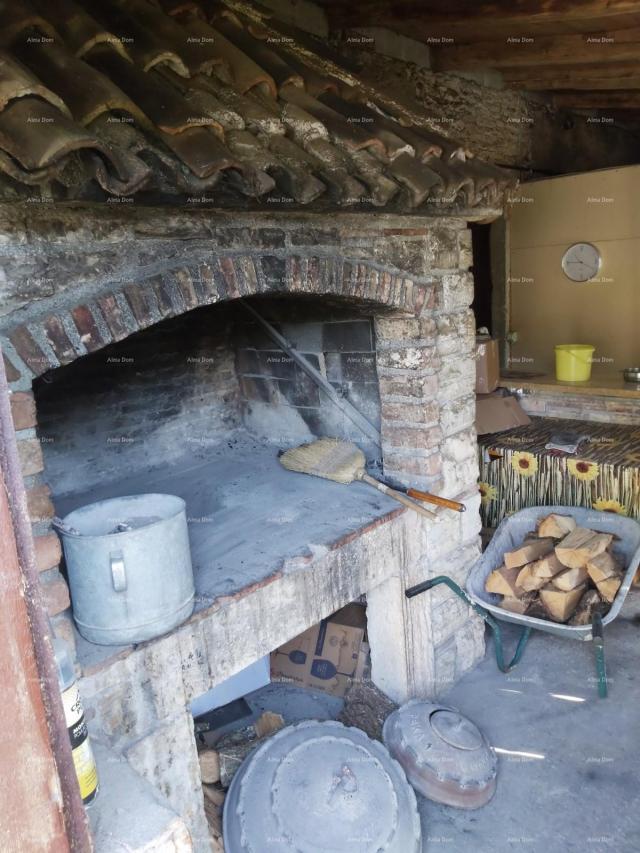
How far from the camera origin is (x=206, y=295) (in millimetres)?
2506

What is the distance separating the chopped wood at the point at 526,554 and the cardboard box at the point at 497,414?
1.42 metres

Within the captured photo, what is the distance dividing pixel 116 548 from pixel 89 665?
41 cm

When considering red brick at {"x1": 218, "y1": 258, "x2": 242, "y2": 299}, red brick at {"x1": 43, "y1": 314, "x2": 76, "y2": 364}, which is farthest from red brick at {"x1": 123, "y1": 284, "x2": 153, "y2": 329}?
red brick at {"x1": 218, "y1": 258, "x2": 242, "y2": 299}

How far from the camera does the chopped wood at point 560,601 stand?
12.5 feet

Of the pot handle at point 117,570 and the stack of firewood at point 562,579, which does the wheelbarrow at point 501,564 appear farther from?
the pot handle at point 117,570

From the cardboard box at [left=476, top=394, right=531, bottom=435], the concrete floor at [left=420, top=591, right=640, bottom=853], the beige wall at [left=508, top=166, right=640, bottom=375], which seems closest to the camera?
the concrete floor at [left=420, top=591, right=640, bottom=853]

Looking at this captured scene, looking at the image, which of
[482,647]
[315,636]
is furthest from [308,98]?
[482,647]

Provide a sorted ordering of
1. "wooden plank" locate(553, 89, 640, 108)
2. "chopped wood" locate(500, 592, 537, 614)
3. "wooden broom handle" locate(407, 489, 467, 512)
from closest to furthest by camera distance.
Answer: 1. "wooden broom handle" locate(407, 489, 467, 512)
2. "chopped wood" locate(500, 592, 537, 614)
3. "wooden plank" locate(553, 89, 640, 108)

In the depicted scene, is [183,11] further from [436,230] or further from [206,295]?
[436,230]

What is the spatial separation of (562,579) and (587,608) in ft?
0.68

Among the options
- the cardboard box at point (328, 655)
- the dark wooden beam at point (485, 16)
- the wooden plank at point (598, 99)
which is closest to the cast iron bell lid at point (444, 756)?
the cardboard box at point (328, 655)

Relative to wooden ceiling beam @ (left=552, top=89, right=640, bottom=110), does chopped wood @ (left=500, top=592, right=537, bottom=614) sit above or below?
below

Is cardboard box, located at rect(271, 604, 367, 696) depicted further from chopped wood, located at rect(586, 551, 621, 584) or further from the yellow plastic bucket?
the yellow plastic bucket

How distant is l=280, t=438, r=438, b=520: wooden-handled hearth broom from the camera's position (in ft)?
12.4
